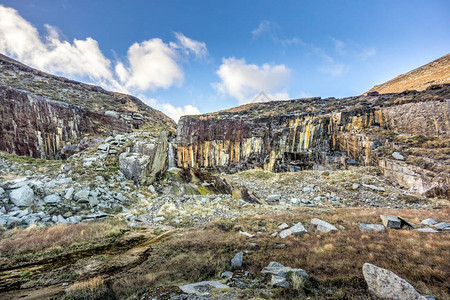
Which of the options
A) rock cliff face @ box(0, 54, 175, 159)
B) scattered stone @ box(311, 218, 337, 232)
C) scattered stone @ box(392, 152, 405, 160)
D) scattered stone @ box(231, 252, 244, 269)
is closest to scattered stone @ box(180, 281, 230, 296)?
scattered stone @ box(231, 252, 244, 269)

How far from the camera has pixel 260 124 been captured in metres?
34.0

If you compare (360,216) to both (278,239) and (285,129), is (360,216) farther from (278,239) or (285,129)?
(285,129)

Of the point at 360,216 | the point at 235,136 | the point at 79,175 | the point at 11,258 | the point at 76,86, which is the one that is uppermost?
the point at 76,86

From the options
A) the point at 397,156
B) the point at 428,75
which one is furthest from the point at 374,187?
the point at 428,75

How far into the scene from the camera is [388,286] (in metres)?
3.27

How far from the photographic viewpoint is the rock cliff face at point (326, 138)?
21812mm

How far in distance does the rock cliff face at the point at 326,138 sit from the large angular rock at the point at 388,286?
21.5 m

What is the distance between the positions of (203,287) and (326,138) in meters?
31.9

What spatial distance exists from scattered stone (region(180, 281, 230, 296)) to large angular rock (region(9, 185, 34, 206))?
11.2 m

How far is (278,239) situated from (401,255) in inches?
161

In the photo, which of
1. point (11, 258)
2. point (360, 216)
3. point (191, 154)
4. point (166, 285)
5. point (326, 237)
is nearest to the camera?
point (166, 285)

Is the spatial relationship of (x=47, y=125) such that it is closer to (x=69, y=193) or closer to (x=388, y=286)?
(x=69, y=193)

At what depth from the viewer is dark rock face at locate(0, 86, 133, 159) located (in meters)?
19.2

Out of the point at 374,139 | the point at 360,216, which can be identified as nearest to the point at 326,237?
the point at 360,216
